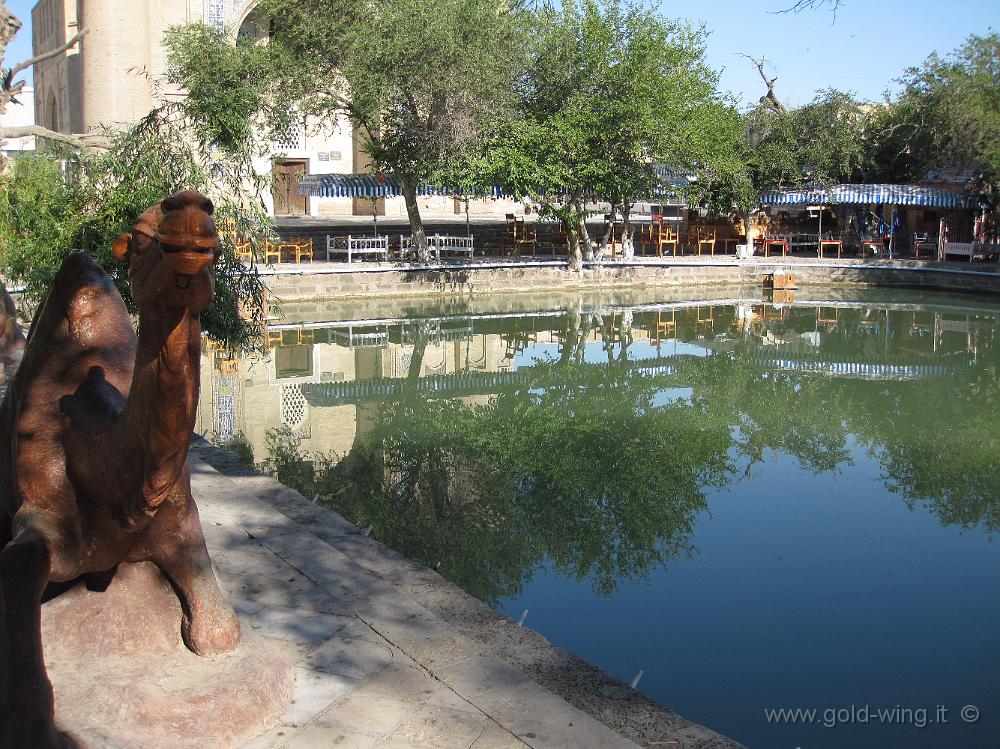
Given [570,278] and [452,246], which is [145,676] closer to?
[570,278]

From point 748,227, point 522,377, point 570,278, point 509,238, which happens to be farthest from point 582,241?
point 522,377

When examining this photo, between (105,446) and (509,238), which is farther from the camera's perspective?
(509,238)

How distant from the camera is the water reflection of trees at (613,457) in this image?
675 centimetres

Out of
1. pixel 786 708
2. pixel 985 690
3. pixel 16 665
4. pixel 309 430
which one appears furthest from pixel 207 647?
pixel 309 430

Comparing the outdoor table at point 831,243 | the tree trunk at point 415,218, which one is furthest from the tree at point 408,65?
the outdoor table at point 831,243

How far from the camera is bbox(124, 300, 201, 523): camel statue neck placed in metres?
2.61

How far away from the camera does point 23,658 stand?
9.05 feet

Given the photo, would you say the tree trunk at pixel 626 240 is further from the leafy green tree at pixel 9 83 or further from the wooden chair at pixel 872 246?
the leafy green tree at pixel 9 83

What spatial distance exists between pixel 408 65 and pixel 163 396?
665 inches

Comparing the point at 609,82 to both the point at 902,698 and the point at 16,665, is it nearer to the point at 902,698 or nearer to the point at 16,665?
Result: the point at 902,698

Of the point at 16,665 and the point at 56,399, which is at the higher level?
the point at 56,399

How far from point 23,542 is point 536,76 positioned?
65.7ft

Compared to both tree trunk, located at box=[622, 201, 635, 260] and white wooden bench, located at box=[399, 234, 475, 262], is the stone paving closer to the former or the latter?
white wooden bench, located at box=[399, 234, 475, 262]

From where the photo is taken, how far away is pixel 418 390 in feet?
38.9
